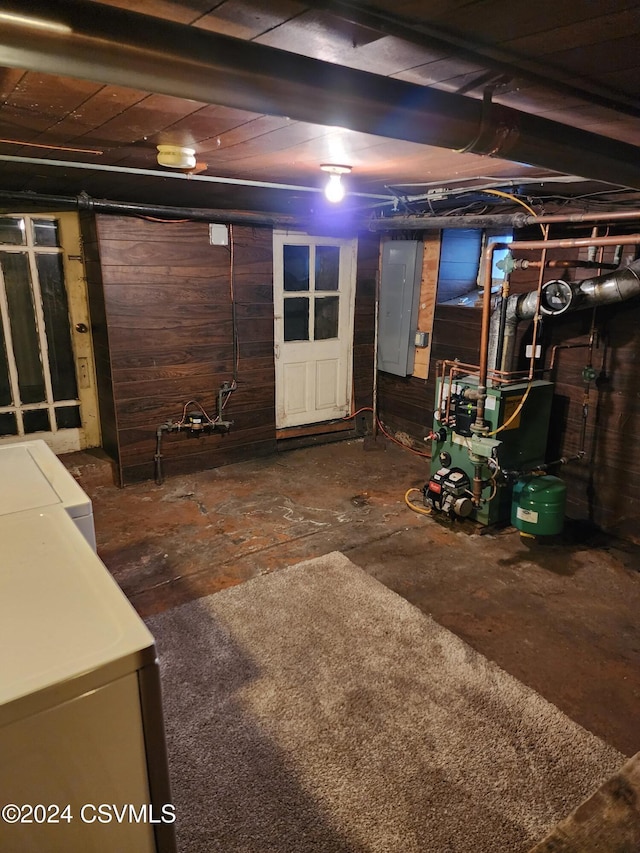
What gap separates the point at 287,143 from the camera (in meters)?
2.13

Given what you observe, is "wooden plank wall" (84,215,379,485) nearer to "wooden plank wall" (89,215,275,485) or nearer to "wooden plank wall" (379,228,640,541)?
"wooden plank wall" (89,215,275,485)

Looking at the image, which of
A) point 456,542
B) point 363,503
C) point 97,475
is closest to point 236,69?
point 456,542

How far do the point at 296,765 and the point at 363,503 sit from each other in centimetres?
221

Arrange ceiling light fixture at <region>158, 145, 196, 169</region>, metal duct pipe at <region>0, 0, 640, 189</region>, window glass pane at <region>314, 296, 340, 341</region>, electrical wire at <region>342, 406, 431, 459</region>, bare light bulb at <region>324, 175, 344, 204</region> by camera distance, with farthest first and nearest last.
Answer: electrical wire at <region>342, 406, 431, 459</region> < window glass pane at <region>314, 296, 340, 341</region> < bare light bulb at <region>324, 175, 344, 204</region> < ceiling light fixture at <region>158, 145, 196, 169</region> < metal duct pipe at <region>0, 0, 640, 189</region>

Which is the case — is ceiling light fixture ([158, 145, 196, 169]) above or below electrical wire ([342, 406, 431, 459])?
above

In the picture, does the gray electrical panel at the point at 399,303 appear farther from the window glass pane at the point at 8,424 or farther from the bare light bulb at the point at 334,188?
the window glass pane at the point at 8,424

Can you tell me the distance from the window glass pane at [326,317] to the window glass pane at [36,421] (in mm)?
2419

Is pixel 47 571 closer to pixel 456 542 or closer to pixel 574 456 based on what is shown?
pixel 456 542

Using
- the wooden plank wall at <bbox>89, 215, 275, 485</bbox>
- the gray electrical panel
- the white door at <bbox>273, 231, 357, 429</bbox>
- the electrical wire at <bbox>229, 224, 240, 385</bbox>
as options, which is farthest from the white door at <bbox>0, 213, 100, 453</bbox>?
the gray electrical panel

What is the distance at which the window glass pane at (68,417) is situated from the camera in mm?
4379

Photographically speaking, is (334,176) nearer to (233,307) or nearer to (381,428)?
(233,307)

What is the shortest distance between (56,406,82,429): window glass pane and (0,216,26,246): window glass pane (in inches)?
50.9

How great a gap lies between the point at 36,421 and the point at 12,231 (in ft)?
4.72

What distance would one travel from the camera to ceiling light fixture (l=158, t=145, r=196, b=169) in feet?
7.29
